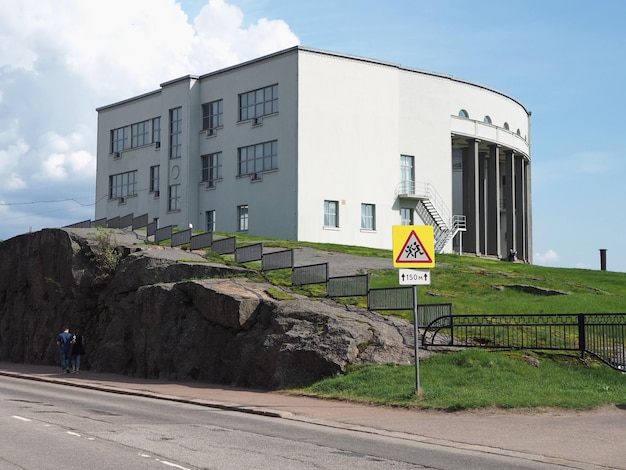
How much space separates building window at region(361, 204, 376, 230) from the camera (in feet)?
193

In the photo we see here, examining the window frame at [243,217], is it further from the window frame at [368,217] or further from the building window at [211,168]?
the window frame at [368,217]

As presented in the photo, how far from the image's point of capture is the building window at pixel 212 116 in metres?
63.2

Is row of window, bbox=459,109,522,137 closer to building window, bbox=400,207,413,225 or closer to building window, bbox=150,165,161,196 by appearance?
building window, bbox=400,207,413,225

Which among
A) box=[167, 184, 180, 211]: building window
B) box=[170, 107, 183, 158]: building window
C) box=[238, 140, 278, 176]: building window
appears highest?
box=[170, 107, 183, 158]: building window

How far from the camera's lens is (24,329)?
43.5 metres

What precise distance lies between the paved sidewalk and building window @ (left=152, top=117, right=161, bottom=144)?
1822 inches

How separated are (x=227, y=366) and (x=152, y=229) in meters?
17.6

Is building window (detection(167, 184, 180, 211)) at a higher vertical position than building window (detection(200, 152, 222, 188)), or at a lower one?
lower

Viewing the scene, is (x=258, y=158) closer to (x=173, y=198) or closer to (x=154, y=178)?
(x=173, y=198)

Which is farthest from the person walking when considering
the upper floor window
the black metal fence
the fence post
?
the upper floor window

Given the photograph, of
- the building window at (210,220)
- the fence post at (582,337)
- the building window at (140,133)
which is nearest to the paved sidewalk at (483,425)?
the fence post at (582,337)

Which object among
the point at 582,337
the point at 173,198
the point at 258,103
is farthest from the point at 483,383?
the point at 173,198

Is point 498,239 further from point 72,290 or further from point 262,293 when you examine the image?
point 262,293

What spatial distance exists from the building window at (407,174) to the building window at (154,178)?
18459 millimetres
